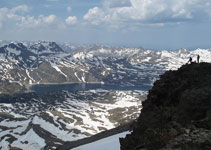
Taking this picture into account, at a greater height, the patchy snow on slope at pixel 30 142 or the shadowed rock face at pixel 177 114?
the shadowed rock face at pixel 177 114

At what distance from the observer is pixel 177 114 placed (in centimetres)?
2212

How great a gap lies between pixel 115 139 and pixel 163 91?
75.0ft

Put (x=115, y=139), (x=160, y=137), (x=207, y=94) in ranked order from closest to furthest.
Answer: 1. (x=160, y=137)
2. (x=207, y=94)
3. (x=115, y=139)

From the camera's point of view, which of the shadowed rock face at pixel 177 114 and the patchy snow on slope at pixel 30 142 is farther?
the patchy snow on slope at pixel 30 142

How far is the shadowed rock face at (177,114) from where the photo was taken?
13.7 meters

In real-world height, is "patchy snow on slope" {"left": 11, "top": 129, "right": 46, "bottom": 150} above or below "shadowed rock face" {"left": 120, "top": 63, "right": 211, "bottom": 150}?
below

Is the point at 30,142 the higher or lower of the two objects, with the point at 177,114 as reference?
lower

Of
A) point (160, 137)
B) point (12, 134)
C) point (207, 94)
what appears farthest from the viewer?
point (12, 134)

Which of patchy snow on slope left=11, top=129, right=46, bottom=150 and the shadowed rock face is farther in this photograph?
patchy snow on slope left=11, top=129, right=46, bottom=150

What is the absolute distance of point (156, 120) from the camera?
76.4 ft

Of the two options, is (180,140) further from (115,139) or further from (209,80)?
(115,139)

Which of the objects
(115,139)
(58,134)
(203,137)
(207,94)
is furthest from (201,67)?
(58,134)

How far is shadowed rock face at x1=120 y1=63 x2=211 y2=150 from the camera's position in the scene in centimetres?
1369

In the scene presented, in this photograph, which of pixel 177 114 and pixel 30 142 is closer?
pixel 177 114
